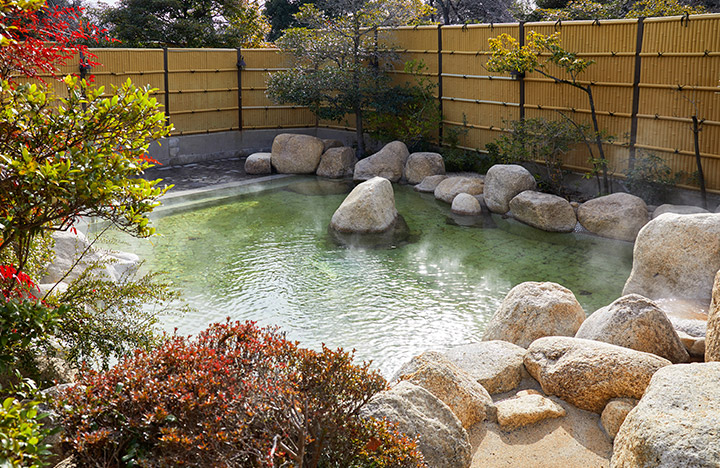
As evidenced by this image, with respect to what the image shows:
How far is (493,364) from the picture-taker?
15.9ft

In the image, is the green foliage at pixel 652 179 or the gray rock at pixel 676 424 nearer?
the gray rock at pixel 676 424

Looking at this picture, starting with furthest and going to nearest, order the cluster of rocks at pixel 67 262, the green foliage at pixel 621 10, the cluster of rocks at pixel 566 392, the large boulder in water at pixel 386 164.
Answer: the large boulder in water at pixel 386 164 < the green foliage at pixel 621 10 < the cluster of rocks at pixel 67 262 < the cluster of rocks at pixel 566 392

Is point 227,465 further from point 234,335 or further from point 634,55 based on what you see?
point 634,55

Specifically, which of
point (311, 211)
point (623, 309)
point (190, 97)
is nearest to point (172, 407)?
point (623, 309)

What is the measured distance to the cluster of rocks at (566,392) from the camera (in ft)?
10.3

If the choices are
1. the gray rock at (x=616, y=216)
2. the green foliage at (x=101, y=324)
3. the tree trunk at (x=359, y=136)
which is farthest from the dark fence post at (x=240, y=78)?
the green foliage at (x=101, y=324)

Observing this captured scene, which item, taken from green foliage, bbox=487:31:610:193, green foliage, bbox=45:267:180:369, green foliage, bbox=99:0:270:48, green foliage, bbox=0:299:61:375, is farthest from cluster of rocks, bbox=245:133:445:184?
green foliage, bbox=0:299:61:375

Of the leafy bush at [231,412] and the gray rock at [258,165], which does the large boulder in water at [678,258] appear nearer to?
Answer: the leafy bush at [231,412]

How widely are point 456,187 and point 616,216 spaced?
309 cm

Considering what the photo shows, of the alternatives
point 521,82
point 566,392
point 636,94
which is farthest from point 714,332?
point 521,82

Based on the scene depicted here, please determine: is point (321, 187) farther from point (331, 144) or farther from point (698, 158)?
point (698, 158)

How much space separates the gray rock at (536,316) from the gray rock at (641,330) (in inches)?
25.7

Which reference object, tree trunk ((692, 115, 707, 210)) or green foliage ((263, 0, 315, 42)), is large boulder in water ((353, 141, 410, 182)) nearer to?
tree trunk ((692, 115, 707, 210))

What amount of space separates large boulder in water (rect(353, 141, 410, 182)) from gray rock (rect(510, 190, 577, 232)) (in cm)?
364
